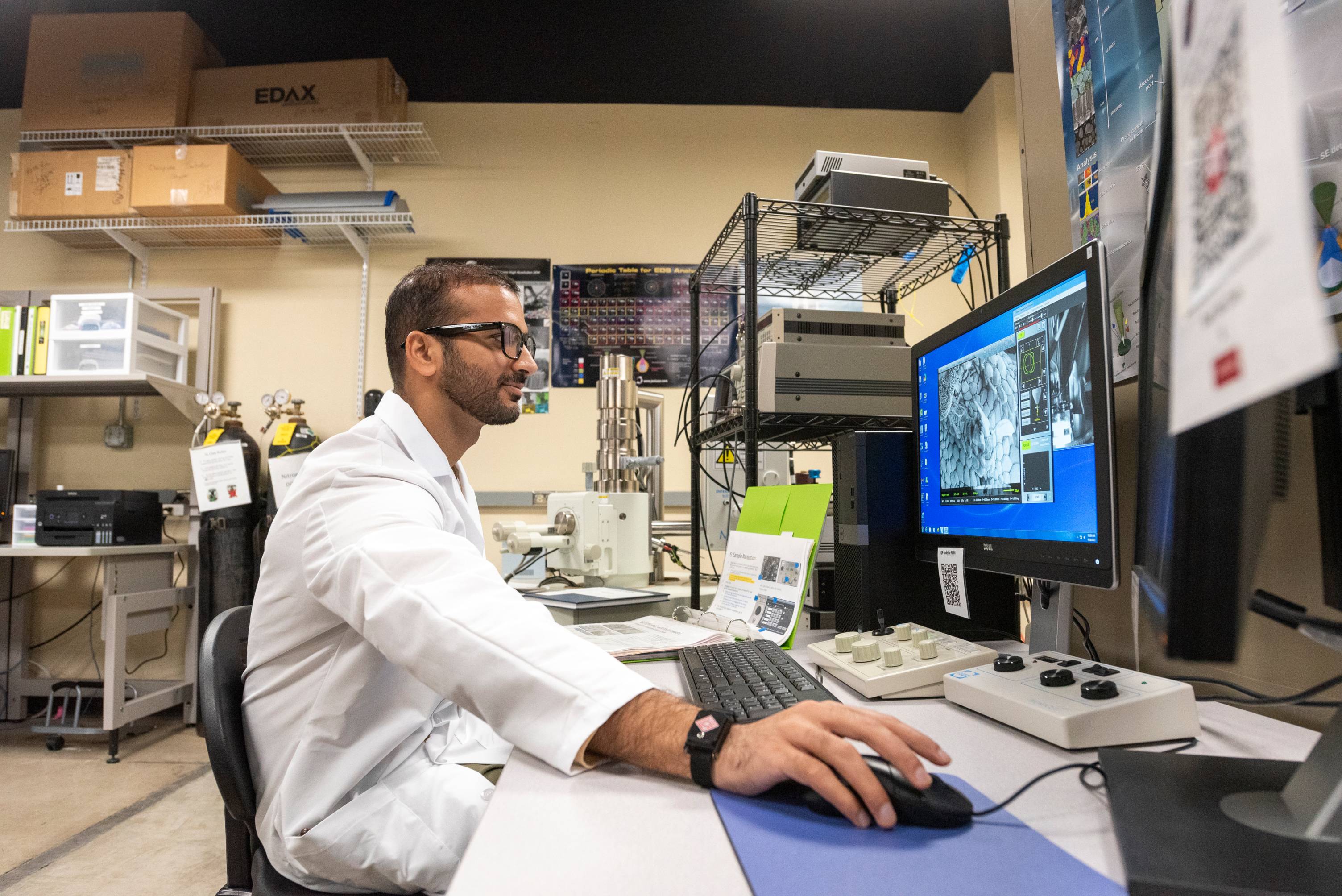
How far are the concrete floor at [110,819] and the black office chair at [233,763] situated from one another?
1.10 m

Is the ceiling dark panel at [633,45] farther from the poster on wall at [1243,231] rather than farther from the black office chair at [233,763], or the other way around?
the poster on wall at [1243,231]

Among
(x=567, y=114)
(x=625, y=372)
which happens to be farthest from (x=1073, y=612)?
(x=567, y=114)

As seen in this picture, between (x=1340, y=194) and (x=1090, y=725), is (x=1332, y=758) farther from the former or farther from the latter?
(x=1340, y=194)

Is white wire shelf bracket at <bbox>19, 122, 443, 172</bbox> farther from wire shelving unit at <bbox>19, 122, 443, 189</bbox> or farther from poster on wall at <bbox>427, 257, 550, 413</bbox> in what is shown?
poster on wall at <bbox>427, 257, 550, 413</bbox>

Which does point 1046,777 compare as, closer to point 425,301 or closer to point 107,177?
point 425,301

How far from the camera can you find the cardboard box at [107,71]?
3086 mm

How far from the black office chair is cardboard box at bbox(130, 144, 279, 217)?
2.73 metres

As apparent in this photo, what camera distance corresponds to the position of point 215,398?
308cm

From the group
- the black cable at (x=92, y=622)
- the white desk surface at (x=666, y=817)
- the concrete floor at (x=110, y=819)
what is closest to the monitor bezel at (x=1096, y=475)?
the white desk surface at (x=666, y=817)

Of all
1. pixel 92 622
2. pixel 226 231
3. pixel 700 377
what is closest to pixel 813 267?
pixel 700 377

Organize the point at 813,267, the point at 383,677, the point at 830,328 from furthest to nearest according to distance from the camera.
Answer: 1. the point at 813,267
2. the point at 830,328
3. the point at 383,677

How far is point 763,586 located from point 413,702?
24.6 inches

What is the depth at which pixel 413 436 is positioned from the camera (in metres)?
1.08

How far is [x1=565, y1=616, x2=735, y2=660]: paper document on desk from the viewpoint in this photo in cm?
101
